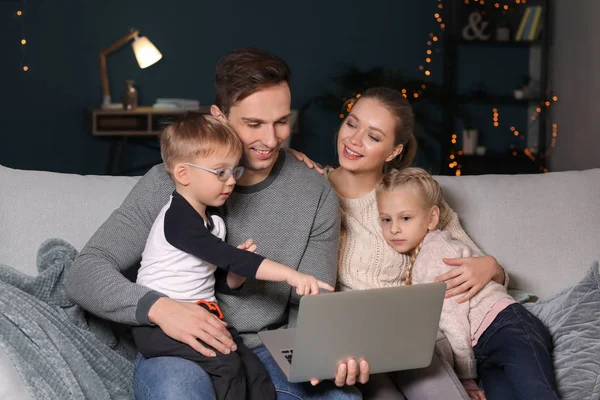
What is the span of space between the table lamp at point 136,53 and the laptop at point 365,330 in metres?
4.00

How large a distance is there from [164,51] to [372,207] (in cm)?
380

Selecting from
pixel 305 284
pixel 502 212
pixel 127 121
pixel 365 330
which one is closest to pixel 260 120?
pixel 305 284

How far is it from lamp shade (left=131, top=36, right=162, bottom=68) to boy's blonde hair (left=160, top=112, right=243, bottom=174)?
3.73m

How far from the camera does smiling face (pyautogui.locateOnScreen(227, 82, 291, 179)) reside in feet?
6.13

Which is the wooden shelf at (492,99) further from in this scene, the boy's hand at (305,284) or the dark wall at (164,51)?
the boy's hand at (305,284)

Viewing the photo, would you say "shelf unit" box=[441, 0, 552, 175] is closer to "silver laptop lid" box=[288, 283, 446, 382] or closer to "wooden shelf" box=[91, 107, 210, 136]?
"wooden shelf" box=[91, 107, 210, 136]

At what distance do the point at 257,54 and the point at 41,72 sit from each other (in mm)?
3941

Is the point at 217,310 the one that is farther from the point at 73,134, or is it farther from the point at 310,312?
the point at 73,134

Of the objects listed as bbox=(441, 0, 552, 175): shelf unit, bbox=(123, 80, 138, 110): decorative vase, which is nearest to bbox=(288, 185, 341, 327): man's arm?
bbox=(123, 80, 138, 110): decorative vase

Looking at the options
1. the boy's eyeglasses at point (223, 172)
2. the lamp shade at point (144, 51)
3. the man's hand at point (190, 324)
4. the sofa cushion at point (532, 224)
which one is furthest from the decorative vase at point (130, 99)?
the man's hand at point (190, 324)

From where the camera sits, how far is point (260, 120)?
73.6 inches

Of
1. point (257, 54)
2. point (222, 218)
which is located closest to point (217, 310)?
point (222, 218)

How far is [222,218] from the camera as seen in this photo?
1.96 m

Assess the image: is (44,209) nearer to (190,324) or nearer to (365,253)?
(190,324)
